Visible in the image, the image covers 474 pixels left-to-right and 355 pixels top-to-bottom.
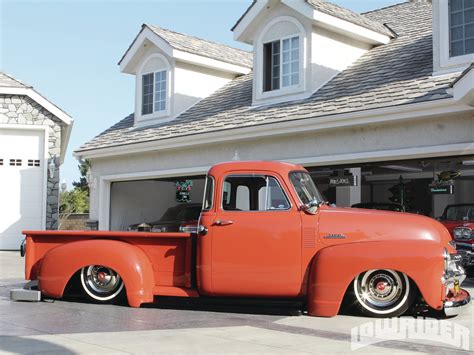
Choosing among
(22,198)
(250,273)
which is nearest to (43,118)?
(22,198)

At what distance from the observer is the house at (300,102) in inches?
464

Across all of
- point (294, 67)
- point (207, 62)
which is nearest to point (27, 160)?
point (207, 62)

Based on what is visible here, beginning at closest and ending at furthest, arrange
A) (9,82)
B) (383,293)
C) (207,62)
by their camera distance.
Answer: (383,293) → (207,62) → (9,82)

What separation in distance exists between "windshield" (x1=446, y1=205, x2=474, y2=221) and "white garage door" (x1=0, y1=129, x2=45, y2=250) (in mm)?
13466

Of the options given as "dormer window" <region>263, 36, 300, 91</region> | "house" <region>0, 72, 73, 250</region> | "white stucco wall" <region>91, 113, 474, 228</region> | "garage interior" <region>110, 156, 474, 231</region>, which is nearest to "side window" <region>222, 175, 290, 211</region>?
"white stucco wall" <region>91, 113, 474, 228</region>

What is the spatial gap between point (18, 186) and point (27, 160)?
0.95 m

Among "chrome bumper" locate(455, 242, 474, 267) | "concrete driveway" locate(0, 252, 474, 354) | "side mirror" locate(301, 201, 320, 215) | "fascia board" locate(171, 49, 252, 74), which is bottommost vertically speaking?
"concrete driveway" locate(0, 252, 474, 354)

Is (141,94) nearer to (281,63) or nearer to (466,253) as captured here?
(281,63)

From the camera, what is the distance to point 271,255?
7789mm

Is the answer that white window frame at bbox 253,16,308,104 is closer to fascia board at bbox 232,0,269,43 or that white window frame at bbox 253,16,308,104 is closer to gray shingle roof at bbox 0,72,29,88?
fascia board at bbox 232,0,269,43

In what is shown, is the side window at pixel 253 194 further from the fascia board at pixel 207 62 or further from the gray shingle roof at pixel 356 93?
the fascia board at pixel 207 62

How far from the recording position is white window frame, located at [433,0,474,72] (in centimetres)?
1198

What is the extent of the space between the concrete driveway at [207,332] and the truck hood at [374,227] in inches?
37.0

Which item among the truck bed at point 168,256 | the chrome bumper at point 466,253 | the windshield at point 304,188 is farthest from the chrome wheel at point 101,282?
the chrome bumper at point 466,253
